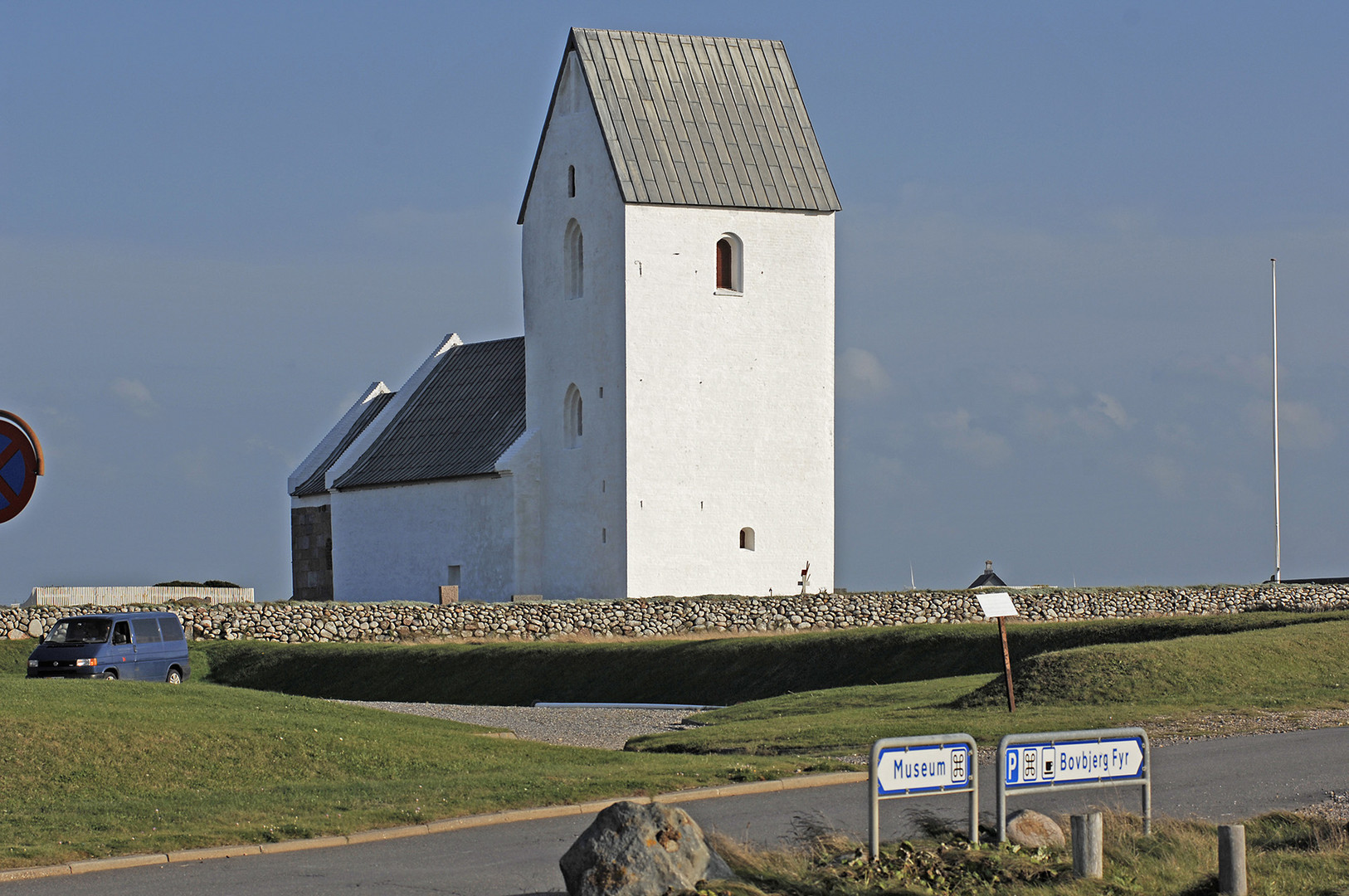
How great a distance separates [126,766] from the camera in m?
17.4

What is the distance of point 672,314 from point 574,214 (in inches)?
185

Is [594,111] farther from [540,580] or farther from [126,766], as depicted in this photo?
[126,766]

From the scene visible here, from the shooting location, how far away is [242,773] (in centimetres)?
1769

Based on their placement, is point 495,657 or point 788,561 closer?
point 495,657

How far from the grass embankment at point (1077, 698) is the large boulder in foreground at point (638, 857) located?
9.05 meters

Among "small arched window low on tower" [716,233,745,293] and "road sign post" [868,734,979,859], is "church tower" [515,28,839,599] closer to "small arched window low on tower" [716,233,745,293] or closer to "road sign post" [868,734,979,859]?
"small arched window low on tower" [716,233,745,293]

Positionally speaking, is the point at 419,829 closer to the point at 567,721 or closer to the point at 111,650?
the point at 567,721

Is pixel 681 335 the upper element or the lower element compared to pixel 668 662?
upper

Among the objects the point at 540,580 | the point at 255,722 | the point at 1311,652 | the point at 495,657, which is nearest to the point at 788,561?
the point at 540,580

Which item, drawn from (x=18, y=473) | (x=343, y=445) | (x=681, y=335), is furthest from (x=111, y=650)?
(x=343, y=445)

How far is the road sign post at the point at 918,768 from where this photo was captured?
1020cm

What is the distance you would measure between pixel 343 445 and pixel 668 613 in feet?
76.5

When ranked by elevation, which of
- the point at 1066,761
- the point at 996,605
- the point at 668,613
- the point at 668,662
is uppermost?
the point at 996,605

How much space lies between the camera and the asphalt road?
37.8ft
